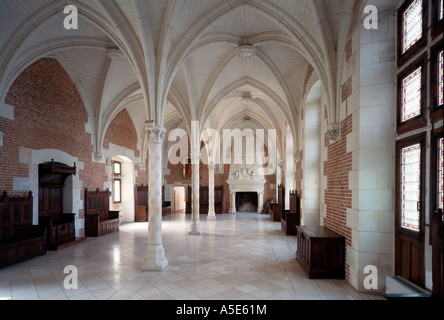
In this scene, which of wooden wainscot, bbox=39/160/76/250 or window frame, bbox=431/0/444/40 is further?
wooden wainscot, bbox=39/160/76/250

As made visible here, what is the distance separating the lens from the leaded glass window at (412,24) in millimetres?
3504

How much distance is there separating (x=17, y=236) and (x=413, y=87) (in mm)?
8897

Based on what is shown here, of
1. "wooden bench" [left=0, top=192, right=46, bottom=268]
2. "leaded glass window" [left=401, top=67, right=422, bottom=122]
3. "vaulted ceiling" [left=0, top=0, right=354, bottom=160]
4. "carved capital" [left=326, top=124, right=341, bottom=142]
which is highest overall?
"vaulted ceiling" [left=0, top=0, right=354, bottom=160]

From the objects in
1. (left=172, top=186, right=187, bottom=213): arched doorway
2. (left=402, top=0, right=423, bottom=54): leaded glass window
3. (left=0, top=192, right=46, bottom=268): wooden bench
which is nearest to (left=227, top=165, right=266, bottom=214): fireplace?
(left=172, top=186, right=187, bottom=213): arched doorway

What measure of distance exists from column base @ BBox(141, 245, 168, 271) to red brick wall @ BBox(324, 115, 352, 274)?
12.1 ft

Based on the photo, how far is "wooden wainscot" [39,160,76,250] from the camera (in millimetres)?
7359

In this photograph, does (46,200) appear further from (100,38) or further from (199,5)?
(199,5)

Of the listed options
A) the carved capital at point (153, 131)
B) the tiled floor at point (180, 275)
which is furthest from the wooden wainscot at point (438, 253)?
the carved capital at point (153, 131)

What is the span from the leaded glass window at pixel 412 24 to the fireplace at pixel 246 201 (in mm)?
15755

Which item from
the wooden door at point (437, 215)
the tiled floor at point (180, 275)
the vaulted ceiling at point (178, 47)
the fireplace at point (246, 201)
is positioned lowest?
the fireplace at point (246, 201)

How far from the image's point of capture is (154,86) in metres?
5.69

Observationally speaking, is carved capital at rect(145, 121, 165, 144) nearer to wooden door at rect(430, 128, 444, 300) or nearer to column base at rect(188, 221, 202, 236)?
wooden door at rect(430, 128, 444, 300)

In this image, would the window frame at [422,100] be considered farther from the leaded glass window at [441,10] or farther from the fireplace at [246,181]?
the fireplace at [246,181]
